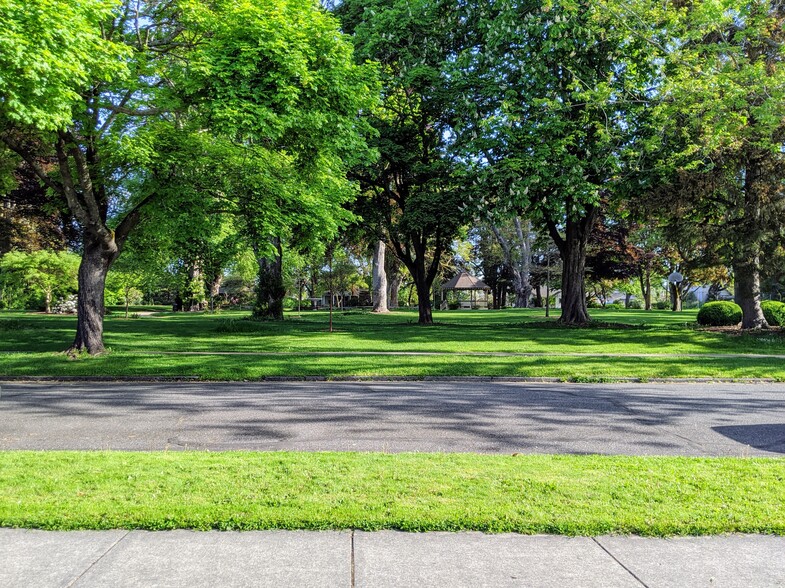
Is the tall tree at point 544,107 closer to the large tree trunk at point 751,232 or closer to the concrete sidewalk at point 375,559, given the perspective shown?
the large tree trunk at point 751,232

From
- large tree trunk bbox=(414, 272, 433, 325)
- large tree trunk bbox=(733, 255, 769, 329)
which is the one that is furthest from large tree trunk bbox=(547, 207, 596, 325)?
large tree trunk bbox=(414, 272, 433, 325)

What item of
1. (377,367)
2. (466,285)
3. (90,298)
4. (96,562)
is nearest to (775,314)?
(377,367)

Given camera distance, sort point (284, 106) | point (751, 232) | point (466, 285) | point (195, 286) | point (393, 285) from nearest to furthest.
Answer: point (284, 106) < point (751, 232) < point (195, 286) < point (393, 285) < point (466, 285)

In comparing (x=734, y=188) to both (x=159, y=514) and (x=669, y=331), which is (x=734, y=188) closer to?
(x=669, y=331)

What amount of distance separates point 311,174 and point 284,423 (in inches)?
420

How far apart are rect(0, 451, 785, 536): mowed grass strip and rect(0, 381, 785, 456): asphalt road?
3.26 ft

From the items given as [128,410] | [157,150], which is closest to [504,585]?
[128,410]

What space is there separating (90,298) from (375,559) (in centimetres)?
1502

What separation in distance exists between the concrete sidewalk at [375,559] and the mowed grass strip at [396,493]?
139mm

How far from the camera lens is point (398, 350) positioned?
17.8 metres

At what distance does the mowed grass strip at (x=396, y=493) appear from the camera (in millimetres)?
4059

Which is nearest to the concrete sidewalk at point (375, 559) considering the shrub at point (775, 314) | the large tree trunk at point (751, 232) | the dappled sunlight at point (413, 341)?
the dappled sunlight at point (413, 341)

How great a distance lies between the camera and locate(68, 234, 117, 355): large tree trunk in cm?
1584

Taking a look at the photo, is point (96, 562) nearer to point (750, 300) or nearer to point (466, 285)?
point (750, 300)
